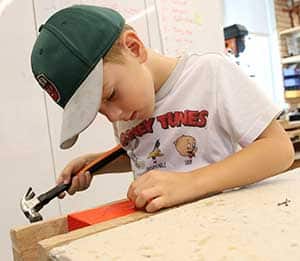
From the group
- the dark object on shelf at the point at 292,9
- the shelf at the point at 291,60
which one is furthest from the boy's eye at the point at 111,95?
the dark object on shelf at the point at 292,9

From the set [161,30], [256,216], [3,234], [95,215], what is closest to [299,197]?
[256,216]

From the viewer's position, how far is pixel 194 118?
0.78 m

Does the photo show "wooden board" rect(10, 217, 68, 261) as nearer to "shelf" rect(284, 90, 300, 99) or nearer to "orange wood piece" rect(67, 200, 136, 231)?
"orange wood piece" rect(67, 200, 136, 231)

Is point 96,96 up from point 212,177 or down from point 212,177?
up

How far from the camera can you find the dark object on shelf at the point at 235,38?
8.91 feet

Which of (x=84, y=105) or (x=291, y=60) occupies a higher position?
(x=291, y=60)

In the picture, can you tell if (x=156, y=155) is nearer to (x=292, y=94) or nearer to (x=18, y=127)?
(x=18, y=127)

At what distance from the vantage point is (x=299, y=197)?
0.50 meters

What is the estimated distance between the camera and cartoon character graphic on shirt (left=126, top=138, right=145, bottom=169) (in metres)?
0.83

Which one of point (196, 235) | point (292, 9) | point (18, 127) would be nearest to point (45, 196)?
point (196, 235)

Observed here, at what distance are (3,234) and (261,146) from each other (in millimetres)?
1051

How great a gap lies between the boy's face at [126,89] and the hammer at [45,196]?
0.58 feet

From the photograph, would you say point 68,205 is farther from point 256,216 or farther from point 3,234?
point 256,216

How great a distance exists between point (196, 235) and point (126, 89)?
0.32 m
